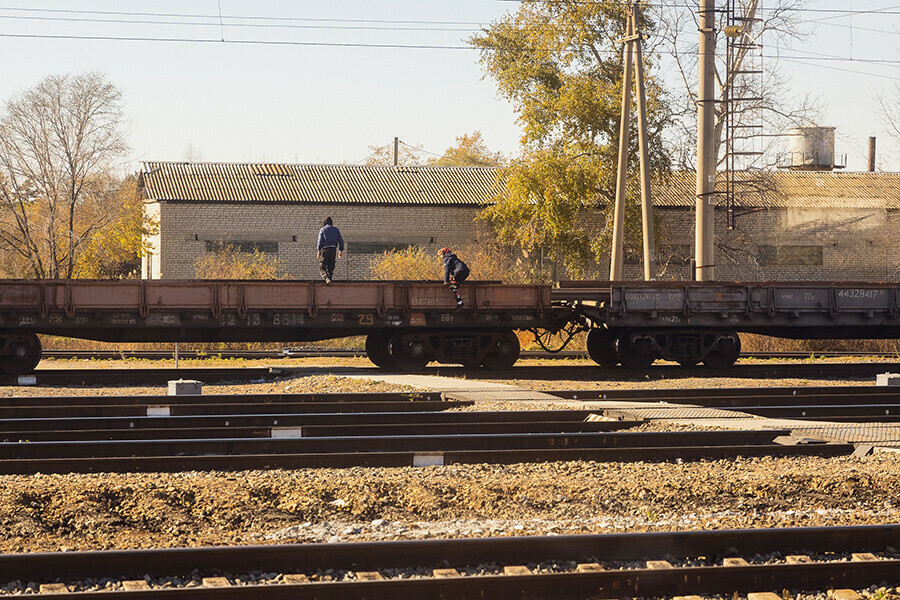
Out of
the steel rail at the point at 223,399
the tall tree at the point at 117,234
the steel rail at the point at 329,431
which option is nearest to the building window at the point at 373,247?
the tall tree at the point at 117,234

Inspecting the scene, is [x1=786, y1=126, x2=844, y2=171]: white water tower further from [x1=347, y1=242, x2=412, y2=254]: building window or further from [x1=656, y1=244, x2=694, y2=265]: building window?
[x1=347, y1=242, x2=412, y2=254]: building window

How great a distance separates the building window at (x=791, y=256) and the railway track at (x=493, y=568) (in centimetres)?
4084

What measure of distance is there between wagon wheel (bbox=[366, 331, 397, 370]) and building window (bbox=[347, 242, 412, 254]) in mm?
21165

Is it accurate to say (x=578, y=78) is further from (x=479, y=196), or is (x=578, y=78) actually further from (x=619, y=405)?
(x=619, y=405)

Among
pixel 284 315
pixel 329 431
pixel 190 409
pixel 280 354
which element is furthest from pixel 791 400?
pixel 280 354

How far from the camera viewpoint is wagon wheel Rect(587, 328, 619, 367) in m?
21.6

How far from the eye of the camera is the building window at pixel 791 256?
4588cm

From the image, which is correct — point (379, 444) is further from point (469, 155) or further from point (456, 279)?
point (469, 155)

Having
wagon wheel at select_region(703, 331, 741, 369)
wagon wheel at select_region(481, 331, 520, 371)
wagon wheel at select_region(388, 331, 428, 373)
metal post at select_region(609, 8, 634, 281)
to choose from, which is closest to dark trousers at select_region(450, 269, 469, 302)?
wagon wheel at select_region(388, 331, 428, 373)

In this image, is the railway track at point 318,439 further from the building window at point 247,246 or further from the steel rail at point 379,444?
the building window at point 247,246

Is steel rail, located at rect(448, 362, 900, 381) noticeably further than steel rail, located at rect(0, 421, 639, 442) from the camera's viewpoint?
Yes

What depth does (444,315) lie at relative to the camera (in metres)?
20.2

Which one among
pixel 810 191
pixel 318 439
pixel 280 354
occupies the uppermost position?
pixel 810 191

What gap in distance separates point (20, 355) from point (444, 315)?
26.4 ft
